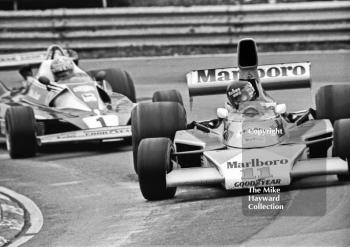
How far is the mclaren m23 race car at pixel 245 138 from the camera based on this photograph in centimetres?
1072

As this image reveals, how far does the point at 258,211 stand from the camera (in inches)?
395

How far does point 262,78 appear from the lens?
12906mm

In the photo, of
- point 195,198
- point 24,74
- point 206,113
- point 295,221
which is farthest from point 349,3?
point 295,221

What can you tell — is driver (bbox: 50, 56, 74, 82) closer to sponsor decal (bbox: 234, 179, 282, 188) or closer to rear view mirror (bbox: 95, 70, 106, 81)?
rear view mirror (bbox: 95, 70, 106, 81)

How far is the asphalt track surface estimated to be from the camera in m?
9.26

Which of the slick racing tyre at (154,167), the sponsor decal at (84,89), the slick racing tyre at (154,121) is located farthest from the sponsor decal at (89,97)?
the slick racing tyre at (154,167)

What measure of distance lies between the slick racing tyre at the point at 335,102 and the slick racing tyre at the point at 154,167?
227cm

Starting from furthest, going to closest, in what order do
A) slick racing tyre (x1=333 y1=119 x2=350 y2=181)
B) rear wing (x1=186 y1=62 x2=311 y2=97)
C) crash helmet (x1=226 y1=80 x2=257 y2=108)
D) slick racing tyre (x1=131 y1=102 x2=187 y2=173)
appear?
rear wing (x1=186 y1=62 x2=311 y2=97) < slick racing tyre (x1=131 y1=102 x2=187 y2=173) < crash helmet (x1=226 y1=80 x2=257 y2=108) < slick racing tyre (x1=333 y1=119 x2=350 y2=181)

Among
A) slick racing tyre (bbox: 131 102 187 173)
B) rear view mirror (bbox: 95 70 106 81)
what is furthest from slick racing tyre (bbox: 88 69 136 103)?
slick racing tyre (bbox: 131 102 187 173)

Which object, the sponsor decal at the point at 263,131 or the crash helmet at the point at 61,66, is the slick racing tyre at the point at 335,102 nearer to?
the sponsor decal at the point at 263,131

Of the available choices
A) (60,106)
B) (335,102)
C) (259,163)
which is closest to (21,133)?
(60,106)

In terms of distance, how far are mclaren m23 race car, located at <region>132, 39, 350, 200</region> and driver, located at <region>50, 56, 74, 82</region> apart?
431cm

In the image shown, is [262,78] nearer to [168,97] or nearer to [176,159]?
[176,159]

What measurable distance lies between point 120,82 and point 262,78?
4.59 metres
